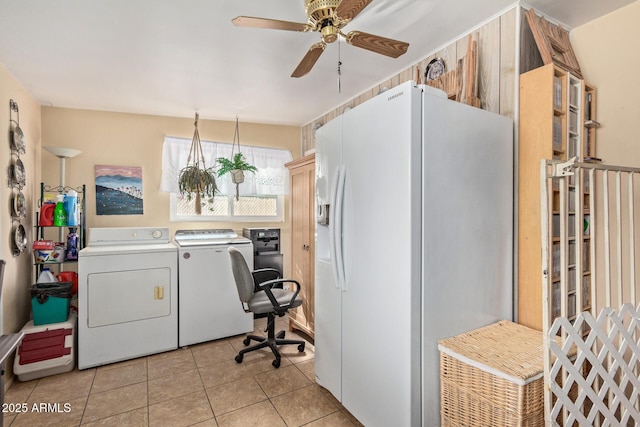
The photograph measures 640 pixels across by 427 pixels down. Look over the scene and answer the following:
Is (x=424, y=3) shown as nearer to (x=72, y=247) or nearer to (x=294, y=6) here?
(x=294, y=6)

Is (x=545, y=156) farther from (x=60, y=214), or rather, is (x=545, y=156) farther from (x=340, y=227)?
(x=60, y=214)

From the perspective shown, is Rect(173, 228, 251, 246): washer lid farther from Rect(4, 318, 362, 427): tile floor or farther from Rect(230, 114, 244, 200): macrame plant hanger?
Rect(4, 318, 362, 427): tile floor

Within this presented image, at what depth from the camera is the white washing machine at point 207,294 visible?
313 cm

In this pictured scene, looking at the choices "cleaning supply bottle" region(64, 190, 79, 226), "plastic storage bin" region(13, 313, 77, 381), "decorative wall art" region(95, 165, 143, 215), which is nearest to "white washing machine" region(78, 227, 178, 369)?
"plastic storage bin" region(13, 313, 77, 381)

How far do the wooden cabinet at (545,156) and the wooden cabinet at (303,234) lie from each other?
1.73 m

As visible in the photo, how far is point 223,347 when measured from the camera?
10.3ft

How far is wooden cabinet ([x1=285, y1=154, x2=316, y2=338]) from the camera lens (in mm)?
3135

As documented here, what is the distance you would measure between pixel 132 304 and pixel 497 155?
317 centimetres

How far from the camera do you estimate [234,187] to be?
4.13 metres

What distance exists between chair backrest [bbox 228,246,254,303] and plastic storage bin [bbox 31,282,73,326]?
148 cm

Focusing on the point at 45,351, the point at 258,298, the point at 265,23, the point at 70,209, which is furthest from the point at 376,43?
the point at 45,351

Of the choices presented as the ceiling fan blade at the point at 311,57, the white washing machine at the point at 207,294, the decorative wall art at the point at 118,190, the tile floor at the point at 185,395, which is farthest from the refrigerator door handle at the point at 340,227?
the decorative wall art at the point at 118,190

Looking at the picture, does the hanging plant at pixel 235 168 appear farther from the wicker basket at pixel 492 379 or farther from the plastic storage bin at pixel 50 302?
the wicker basket at pixel 492 379

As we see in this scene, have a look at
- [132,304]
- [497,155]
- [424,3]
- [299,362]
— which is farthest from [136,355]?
[424,3]
